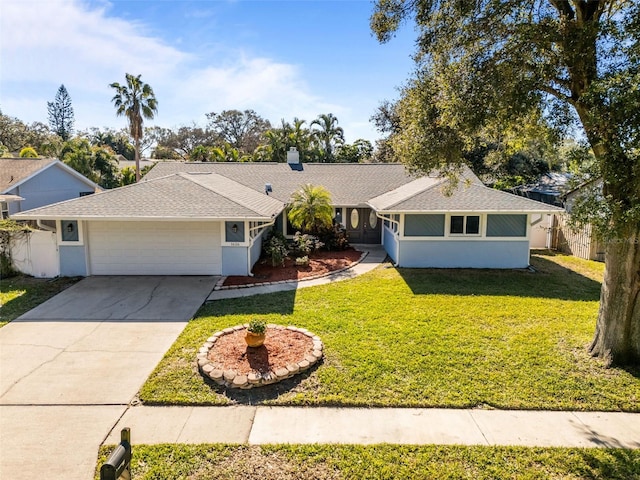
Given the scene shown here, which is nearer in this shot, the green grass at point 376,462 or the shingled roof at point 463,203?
the green grass at point 376,462

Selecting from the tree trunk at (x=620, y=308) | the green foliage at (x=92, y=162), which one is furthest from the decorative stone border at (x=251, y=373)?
the green foliage at (x=92, y=162)

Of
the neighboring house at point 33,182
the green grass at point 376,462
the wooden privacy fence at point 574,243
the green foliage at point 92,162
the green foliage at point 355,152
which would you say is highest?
the green foliage at point 355,152

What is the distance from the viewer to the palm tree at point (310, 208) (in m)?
17.1

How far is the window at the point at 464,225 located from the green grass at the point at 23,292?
13535 millimetres

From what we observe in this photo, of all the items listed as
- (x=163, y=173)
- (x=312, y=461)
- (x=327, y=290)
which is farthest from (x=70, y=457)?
(x=163, y=173)

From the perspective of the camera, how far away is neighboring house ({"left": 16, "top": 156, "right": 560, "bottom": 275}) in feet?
41.6

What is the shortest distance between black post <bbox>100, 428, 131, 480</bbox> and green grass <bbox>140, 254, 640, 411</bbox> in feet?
10.5

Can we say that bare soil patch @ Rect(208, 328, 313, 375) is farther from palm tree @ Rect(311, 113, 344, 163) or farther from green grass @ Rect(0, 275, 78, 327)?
palm tree @ Rect(311, 113, 344, 163)

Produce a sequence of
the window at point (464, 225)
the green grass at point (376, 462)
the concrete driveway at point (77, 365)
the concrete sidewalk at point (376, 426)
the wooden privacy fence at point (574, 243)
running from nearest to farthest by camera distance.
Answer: the green grass at point (376, 462) < the concrete driveway at point (77, 365) < the concrete sidewalk at point (376, 426) < the window at point (464, 225) < the wooden privacy fence at point (574, 243)

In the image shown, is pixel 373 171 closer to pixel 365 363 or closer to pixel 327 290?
pixel 327 290

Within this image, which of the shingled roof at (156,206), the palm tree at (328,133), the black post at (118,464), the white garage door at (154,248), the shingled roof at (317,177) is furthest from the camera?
the palm tree at (328,133)

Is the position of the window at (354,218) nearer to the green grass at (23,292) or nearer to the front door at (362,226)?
the front door at (362,226)

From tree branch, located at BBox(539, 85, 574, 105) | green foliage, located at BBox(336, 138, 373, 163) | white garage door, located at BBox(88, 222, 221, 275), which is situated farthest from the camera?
green foliage, located at BBox(336, 138, 373, 163)

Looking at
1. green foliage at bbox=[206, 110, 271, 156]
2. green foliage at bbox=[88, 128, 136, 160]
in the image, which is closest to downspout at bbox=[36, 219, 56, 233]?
green foliage at bbox=[206, 110, 271, 156]
